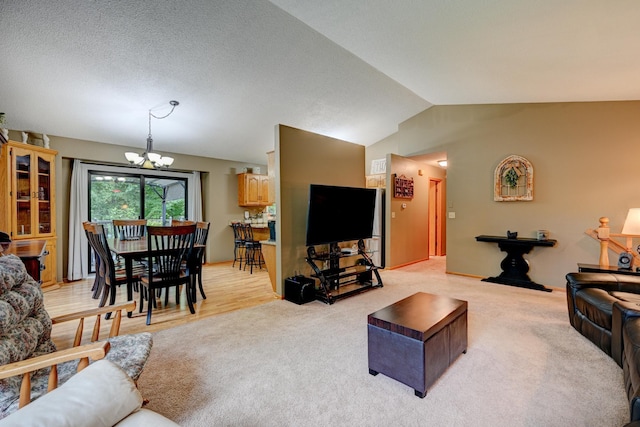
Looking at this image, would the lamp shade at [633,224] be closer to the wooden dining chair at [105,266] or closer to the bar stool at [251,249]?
the bar stool at [251,249]

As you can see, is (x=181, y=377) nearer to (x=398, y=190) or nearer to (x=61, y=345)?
(x=61, y=345)

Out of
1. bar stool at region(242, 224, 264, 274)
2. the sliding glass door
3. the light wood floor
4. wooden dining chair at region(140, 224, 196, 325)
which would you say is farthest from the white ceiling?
the light wood floor

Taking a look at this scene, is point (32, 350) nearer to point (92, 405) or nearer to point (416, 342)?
point (92, 405)

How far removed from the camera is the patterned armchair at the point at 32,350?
3.91ft

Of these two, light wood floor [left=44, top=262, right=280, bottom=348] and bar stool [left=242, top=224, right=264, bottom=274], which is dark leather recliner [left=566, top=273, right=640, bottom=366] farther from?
bar stool [left=242, top=224, right=264, bottom=274]

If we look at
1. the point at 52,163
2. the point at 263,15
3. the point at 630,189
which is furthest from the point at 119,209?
the point at 630,189

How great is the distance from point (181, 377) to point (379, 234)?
468 cm

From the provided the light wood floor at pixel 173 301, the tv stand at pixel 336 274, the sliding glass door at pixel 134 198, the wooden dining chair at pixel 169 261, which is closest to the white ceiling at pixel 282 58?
the sliding glass door at pixel 134 198

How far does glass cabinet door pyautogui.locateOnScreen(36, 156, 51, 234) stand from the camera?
449 cm

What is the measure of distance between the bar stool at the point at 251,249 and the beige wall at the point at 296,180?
5.89 ft

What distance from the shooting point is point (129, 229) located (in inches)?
192

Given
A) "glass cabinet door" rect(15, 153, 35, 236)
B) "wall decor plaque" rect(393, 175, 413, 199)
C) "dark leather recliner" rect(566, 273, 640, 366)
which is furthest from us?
"wall decor plaque" rect(393, 175, 413, 199)

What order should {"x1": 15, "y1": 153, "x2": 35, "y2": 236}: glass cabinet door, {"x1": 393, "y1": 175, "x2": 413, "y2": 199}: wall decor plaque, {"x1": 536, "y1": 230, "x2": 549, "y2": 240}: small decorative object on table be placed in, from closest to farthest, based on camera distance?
{"x1": 15, "y1": 153, "x2": 35, "y2": 236}: glass cabinet door
{"x1": 536, "y1": 230, "x2": 549, "y2": 240}: small decorative object on table
{"x1": 393, "y1": 175, "x2": 413, "y2": 199}: wall decor plaque

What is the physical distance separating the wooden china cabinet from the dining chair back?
3.03 ft
